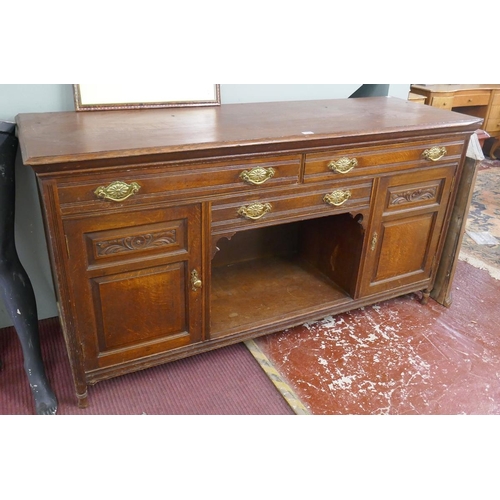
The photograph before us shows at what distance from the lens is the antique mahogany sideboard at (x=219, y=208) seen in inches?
59.0

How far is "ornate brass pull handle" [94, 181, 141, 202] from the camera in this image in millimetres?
1466

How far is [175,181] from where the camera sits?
156cm

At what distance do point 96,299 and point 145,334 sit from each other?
25cm

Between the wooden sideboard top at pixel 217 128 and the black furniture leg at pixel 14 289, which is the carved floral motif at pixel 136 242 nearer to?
the wooden sideboard top at pixel 217 128

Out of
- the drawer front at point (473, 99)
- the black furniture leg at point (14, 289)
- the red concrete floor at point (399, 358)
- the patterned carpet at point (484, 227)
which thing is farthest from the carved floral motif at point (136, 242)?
the drawer front at point (473, 99)

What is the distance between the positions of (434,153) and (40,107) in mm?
1650

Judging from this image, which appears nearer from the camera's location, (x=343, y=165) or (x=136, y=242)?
(x=136, y=242)

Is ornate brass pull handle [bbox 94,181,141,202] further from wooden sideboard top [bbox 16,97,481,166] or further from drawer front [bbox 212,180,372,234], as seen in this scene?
drawer front [bbox 212,180,372,234]

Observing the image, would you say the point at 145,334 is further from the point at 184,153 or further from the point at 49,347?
the point at 184,153

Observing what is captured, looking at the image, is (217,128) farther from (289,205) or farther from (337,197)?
(337,197)

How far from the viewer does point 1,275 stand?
1.72m

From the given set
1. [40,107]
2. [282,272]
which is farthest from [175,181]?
[282,272]

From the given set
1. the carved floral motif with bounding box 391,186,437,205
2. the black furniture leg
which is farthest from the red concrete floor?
the black furniture leg

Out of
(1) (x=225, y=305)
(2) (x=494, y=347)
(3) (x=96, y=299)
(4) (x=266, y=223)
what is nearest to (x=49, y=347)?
(3) (x=96, y=299)
